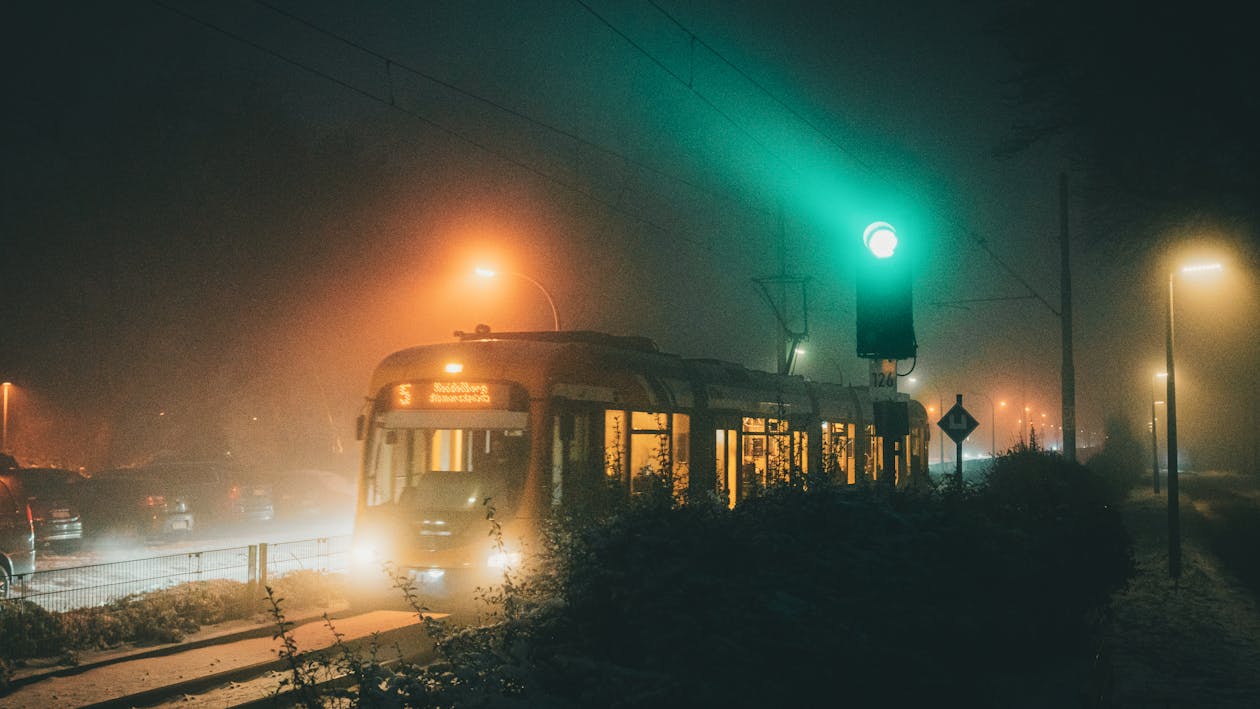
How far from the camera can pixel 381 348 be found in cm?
4875

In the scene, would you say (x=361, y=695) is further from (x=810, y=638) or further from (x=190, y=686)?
(x=190, y=686)

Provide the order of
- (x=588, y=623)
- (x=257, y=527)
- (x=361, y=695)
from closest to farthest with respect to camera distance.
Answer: (x=361, y=695)
(x=588, y=623)
(x=257, y=527)

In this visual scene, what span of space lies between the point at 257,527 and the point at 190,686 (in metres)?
21.8

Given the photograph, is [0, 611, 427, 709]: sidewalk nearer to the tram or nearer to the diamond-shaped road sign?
the tram

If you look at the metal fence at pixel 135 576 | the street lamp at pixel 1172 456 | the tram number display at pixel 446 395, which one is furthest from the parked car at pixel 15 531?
the street lamp at pixel 1172 456

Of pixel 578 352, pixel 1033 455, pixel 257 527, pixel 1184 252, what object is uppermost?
pixel 1184 252

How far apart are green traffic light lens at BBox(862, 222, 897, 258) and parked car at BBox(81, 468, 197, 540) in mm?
21294

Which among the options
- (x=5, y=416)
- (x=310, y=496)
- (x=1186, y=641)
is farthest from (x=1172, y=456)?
(x=5, y=416)

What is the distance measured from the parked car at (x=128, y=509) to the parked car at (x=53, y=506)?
0.42 metres

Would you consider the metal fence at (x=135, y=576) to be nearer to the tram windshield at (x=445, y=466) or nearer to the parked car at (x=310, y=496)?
the tram windshield at (x=445, y=466)

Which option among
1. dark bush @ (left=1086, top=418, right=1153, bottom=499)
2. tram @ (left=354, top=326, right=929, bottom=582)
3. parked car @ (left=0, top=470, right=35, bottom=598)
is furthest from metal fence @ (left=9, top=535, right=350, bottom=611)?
dark bush @ (left=1086, top=418, right=1153, bottom=499)

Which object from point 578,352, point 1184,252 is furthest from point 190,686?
point 1184,252

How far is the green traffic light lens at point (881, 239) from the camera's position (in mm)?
8969

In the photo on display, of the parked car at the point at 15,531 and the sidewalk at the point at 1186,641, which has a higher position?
the parked car at the point at 15,531
